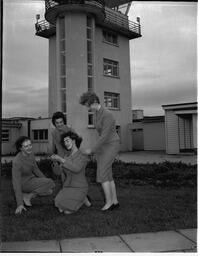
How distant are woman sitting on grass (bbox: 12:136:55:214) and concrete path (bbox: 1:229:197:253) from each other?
129 centimetres

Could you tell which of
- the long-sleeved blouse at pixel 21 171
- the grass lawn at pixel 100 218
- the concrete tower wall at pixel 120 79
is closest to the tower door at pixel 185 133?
the concrete tower wall at pixel 120 79

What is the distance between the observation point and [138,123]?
84.3ft

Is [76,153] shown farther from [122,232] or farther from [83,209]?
[122,232]

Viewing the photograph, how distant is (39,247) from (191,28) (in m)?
2.59

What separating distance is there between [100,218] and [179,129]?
1619cm

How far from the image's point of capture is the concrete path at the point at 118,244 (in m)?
3.05

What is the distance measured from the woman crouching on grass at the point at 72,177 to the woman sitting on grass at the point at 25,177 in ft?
1.13

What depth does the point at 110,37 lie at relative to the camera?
24.2 m

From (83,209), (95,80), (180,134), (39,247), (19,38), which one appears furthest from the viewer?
(95,80)

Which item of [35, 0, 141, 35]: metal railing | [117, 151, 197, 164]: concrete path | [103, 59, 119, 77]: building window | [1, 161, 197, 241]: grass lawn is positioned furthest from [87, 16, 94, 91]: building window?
[1, 161, 197, 241]: grass lawn

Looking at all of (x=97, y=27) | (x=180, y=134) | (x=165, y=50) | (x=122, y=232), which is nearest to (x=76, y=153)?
(x=122, y=232)

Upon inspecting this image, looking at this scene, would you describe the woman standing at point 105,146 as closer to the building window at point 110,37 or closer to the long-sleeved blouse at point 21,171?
the long-sleeved blouse at point 21,171

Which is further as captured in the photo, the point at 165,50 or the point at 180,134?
the point at 180,134

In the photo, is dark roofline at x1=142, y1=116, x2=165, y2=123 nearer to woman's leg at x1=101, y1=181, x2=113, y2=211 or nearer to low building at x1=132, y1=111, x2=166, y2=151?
low building at x1=132, y1=111, x2=166, y2=151
